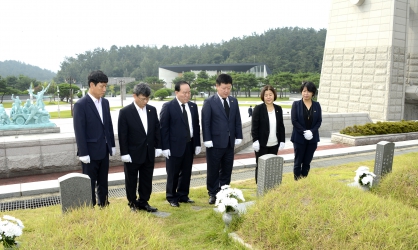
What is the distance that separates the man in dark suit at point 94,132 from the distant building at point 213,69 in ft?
215

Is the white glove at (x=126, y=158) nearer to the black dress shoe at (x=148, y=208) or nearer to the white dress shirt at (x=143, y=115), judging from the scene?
the white dress shirt at (x=143, y=115)

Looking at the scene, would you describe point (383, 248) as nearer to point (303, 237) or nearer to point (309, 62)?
point (303, 237)

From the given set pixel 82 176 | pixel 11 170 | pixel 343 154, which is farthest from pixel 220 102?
pixel 343 154

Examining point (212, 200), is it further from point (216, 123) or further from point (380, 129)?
point (380, 129)

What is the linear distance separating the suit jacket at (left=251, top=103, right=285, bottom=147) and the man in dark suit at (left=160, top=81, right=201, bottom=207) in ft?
3.48

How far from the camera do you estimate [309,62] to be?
235ft

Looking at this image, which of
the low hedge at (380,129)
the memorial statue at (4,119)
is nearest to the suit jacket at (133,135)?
the low hedge at (380,129)

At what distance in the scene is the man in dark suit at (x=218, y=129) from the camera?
5.14 m

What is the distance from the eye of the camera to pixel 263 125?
18.1 feet

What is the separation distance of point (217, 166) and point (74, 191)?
93.0 inches

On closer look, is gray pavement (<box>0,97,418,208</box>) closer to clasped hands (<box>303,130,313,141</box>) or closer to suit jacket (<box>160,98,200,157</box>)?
suit jacket (<box>160,98,200,157</box>)

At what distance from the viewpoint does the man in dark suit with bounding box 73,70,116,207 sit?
420 centimetres

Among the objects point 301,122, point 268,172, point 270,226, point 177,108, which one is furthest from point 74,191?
point 301,122

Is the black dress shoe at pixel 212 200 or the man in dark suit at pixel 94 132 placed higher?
the man in dark suit at pixel 94 132
